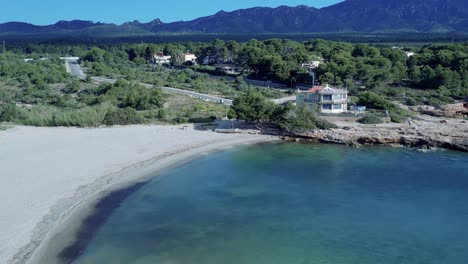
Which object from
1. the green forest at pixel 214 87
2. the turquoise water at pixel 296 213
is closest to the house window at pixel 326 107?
the green forest at pixel 214 87

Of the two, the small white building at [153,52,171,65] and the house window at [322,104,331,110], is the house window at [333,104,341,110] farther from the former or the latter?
the small white building at [153,52,171,65]

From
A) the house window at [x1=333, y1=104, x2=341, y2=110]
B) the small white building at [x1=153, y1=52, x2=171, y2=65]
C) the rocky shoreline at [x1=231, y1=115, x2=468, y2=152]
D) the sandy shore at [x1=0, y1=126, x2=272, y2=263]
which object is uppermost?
the small white building at [x1=153, y1=52, x2=171, y2=65]

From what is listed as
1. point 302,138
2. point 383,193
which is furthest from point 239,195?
point 302,138

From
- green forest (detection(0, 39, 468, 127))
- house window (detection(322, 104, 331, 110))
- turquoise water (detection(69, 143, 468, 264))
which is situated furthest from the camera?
house window (detection(322, 104, 331, 110))

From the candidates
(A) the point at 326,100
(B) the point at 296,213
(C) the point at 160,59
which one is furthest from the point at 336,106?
(C) the point at 160,59

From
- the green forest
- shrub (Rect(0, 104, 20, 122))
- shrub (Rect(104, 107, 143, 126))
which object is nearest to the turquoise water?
the green forest

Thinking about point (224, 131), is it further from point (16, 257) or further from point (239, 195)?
point (16, 257)

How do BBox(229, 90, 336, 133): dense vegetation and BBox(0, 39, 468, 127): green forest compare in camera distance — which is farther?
BBox(0, 39, 468, 127): green forest
